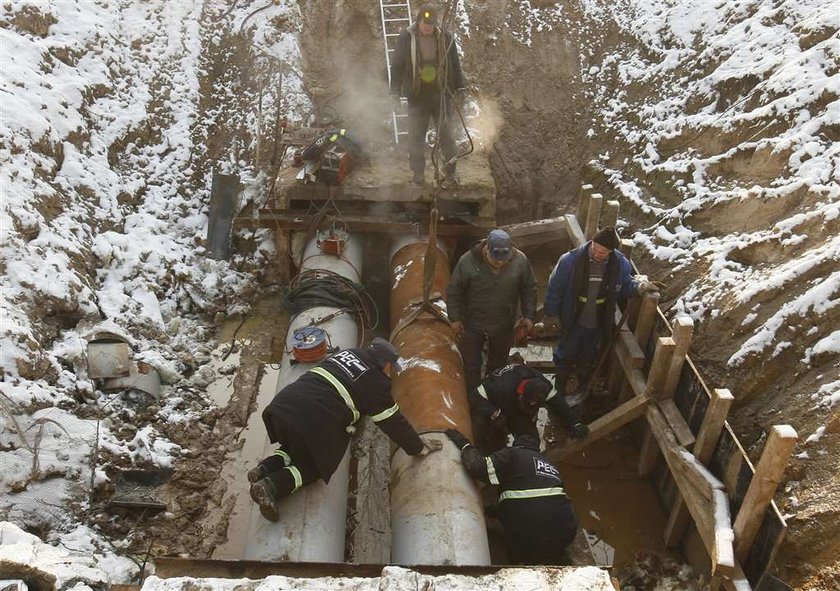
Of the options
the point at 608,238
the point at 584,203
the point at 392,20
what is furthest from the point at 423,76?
the point at 392,20

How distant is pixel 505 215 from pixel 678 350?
4589mm

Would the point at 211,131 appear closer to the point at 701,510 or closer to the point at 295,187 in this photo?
the point at 295,187

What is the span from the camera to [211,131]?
980cm

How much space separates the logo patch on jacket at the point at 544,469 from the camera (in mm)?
4801

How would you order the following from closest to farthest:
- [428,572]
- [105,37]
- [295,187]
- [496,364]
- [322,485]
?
[428,572]
[322,485]
[496,364]
[295,187]
[105,37]

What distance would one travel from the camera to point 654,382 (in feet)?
18.9

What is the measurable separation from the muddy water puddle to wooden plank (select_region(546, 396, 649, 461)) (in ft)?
1.02

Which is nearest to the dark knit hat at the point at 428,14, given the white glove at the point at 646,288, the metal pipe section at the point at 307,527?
the white glove at the point at 646,288

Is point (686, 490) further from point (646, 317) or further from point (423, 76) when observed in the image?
point (423, 76)

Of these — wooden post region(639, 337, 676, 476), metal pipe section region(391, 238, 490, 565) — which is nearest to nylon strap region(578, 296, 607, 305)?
wooden post region(639, 337, 676, 476)

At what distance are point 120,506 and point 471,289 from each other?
3502mm

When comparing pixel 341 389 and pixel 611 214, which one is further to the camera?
pixel 611 214

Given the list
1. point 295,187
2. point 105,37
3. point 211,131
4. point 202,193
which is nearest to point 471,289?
point 295,187

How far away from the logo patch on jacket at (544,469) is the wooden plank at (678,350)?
4.88 ft
